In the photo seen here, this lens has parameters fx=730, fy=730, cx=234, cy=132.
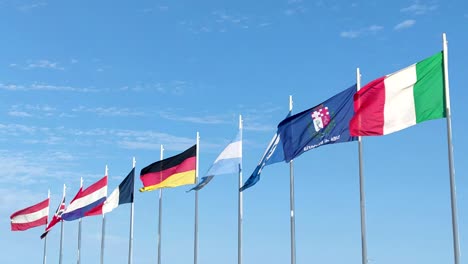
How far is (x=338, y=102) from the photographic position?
26.2 m

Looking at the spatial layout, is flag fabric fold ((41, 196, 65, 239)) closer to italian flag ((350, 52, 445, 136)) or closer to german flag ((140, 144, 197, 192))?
german flag ((140, 144, 197, 192))

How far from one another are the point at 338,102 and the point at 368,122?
268cm

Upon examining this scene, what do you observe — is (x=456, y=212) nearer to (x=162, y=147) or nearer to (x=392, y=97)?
(x=392, y=97)

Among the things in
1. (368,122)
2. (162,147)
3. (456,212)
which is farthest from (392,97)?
(162,147)

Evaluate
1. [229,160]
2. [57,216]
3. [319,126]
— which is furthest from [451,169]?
[57,216]

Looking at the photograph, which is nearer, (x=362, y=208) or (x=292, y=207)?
(x=362, y=208)

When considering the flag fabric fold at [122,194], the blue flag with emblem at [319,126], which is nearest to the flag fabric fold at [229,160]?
the blue flag with emblem at [319,126]

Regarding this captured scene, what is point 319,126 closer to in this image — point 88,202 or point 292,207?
point 292,207

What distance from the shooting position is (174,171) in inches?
1467

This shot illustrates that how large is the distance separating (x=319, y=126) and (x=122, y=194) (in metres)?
19.1

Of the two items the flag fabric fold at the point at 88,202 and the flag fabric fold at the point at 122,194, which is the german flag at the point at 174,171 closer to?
the flag fabric fold at the point at 122,194

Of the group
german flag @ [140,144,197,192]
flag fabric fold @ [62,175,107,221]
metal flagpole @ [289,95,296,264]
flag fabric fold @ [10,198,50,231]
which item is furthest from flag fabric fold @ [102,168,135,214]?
metal flagpole @ [289,95,296,264]

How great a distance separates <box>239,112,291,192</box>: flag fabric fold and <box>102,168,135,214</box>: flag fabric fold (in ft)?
44.2

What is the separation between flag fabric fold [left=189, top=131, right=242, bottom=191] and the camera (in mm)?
33969
